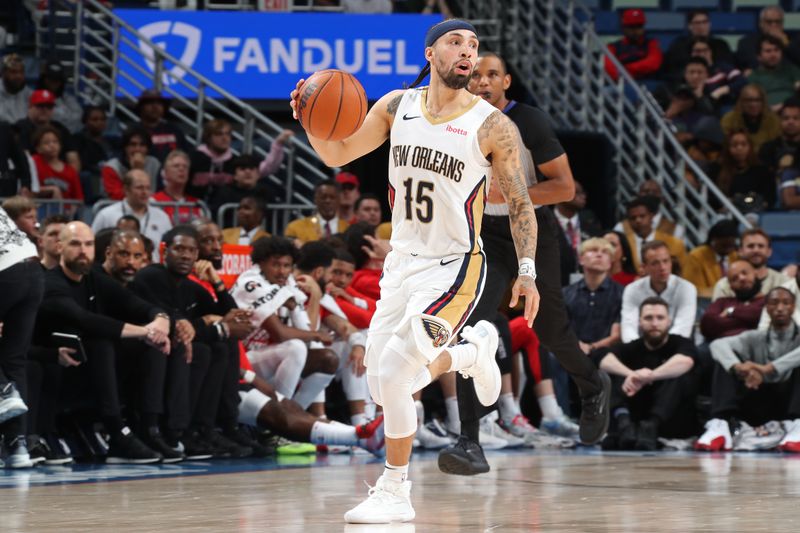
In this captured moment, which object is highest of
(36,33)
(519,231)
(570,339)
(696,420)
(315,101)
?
(36,33)

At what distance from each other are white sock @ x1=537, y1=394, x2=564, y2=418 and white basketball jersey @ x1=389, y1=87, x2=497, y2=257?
18.1 ft

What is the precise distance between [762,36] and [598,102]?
311 centimetres

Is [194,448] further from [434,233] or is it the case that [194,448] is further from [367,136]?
[434,233]

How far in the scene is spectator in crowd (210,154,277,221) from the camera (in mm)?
12516

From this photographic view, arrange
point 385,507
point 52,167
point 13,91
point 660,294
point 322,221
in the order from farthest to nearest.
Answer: point 13,91 < point 322,221 < point 52,167 < point 660,294 < point 385,507

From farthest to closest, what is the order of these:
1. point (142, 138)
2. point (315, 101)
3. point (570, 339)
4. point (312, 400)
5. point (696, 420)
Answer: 1. point (142, 138)
2. point (696, 420)
3. point (312, 400)
4. point (570, 339)
5. point (315, 101)

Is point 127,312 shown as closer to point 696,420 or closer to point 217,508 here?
point 217,508

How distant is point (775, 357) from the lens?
36.0ft

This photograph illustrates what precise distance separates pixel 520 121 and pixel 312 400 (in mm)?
3812

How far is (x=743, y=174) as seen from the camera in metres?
15.0

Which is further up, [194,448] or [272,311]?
[272,311]

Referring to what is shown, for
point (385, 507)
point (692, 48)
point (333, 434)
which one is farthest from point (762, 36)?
point (385, 507)

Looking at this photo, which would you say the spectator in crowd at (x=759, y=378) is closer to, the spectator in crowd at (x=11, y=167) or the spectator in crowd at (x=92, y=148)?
the spectator in crowd at (x=92, y=148)

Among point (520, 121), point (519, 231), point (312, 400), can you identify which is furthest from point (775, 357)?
point (519, 231)
